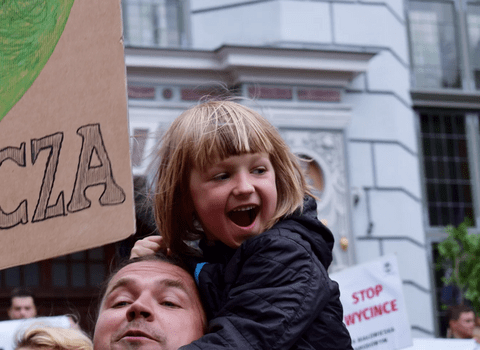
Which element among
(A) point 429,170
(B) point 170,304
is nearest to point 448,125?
(A) point 429,170

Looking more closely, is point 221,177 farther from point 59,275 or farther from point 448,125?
point 448,125

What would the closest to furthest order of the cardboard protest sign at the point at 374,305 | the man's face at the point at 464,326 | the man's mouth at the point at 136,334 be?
the man's mouth at the point at 136,334, the cardboard protest sign at the point at 374,305, the man's face at the point at 464,326

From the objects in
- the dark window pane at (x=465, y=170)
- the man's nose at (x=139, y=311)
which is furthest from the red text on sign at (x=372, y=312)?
the dark window pane at (x=465, y=170)

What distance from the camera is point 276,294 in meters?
1.74

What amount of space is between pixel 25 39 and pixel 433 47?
29.5 ft

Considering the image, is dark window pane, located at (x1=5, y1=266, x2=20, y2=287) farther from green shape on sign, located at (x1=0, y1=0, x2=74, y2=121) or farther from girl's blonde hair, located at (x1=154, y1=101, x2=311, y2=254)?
green shape on sign, located at (x1=0, y1=0, x2=74, y2=121)

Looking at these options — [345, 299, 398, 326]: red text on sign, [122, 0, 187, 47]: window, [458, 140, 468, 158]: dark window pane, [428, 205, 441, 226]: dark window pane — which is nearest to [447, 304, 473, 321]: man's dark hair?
[428, 205, 441, 226]: dark window pane

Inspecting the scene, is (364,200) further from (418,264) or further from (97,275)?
(97,275)

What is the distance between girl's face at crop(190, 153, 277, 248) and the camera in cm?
190

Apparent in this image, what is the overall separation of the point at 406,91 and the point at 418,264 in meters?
1.94

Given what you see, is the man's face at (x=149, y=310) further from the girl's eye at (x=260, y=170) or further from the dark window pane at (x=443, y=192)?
the dark window pane at (x=443, y=192)

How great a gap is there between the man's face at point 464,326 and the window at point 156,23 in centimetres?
399

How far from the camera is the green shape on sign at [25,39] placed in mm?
1734

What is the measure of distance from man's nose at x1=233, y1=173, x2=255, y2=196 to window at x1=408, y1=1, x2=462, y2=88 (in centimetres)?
831
